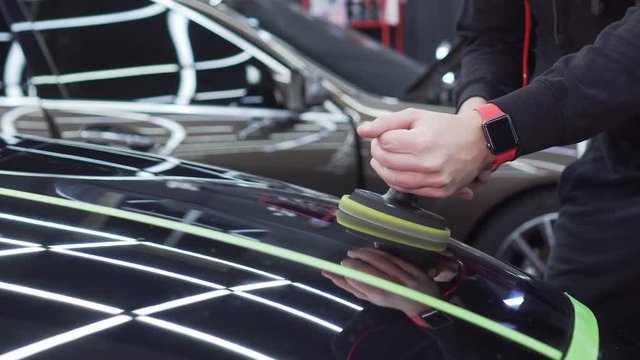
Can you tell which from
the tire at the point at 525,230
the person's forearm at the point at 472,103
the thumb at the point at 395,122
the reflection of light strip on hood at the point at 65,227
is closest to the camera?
the reflection of light strip on hood at the point at 65,227

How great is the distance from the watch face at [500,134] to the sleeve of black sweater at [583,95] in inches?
0.5

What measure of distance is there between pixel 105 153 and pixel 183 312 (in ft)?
2.18

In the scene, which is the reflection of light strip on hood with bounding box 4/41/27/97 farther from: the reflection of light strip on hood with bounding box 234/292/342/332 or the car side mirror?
the reflection of light strip on hood with bounding box 234/292/342/332

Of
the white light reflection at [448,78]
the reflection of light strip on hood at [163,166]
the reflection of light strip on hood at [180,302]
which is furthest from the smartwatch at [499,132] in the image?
the white light reflection at [448,78]

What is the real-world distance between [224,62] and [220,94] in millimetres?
116

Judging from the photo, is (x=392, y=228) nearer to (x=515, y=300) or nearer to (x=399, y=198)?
(x=399, y=198)

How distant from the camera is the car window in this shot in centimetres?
274

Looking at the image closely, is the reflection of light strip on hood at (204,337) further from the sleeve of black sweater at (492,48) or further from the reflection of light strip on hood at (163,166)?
the sleeve of black sweater at (492,48)

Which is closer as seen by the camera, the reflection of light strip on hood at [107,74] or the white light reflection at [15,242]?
the white light reflection at [15,242]

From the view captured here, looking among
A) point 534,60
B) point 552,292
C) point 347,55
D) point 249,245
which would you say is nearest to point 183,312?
point 249,245

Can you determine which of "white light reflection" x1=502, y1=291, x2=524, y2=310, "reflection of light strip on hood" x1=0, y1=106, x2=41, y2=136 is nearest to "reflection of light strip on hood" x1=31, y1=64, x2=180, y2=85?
"reflection of light strip on hood" x1=0, y1=106, x2=41, y2=136

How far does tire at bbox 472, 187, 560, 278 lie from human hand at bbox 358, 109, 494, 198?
1956mm

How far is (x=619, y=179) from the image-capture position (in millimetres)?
1459

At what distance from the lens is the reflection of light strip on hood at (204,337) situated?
0.79 metres
